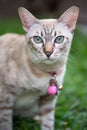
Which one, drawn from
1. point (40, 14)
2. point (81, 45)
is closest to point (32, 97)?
point (81, 45)

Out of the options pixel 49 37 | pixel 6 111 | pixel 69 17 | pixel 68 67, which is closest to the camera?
pixel 49 37

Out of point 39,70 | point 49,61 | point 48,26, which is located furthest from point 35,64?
point 48,26

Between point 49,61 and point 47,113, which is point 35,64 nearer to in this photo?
point 49,61

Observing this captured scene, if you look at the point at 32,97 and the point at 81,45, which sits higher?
the point at 81,45

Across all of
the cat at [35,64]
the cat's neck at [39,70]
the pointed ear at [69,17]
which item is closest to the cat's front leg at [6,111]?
the cat at [35,64]

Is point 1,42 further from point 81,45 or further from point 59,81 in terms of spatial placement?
point 81,45

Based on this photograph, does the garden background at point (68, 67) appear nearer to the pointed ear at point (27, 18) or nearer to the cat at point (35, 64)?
the cat at point (35, 64)

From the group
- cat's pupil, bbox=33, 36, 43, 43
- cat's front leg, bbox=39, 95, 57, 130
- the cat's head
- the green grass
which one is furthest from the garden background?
cat's pupil, bbox=33, 36, 43, 43

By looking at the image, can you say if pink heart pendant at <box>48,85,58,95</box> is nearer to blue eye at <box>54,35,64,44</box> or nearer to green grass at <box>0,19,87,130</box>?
green grass at <box>0,19,87,130</box>
